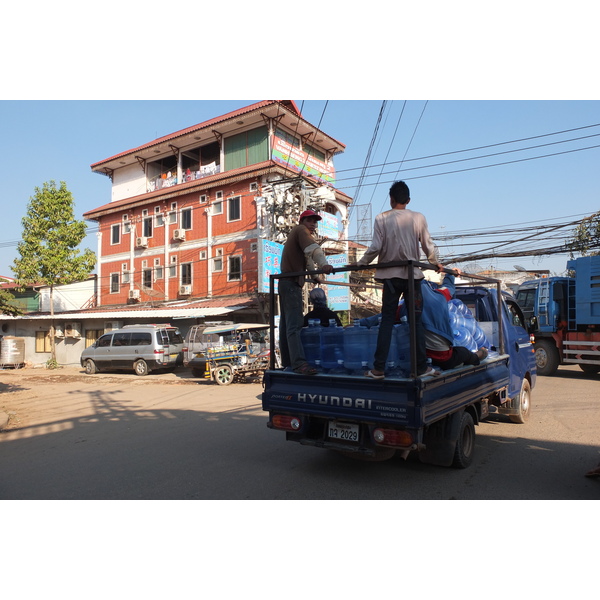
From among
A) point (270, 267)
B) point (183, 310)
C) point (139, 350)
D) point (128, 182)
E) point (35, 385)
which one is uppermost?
point (128, 182)

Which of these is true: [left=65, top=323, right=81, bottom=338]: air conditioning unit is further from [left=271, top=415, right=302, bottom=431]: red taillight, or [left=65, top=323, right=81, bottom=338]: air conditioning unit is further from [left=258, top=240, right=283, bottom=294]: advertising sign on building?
[left=271, top=415, right=302, bottom=431]: red taillight

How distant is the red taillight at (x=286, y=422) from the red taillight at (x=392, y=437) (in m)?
0.88

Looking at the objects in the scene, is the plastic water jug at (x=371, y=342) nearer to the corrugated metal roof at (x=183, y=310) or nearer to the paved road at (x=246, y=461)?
the paved road at (x=246, y=461)

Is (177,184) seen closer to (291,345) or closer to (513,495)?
(291,345)

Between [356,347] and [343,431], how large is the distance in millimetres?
864

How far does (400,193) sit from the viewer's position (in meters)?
4.59

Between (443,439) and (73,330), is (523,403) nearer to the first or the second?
(443,439)

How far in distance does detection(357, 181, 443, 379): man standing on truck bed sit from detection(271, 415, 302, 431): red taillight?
0.98m

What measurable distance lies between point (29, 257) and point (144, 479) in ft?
75.3

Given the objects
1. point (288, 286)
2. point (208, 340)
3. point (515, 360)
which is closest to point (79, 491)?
point (288, 286)

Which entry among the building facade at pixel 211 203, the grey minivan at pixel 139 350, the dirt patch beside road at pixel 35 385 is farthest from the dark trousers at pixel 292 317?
the grey minivan at pixel 139 350

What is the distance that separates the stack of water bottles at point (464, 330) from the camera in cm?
536

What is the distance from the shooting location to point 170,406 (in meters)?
10.7

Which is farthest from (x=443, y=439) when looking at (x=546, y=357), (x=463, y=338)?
(x=546, y=357)
